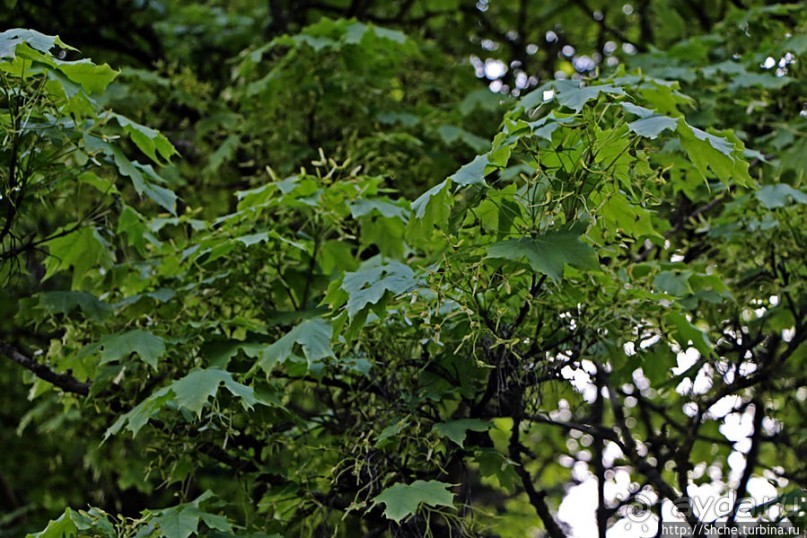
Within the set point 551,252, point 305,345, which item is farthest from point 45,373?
point 551,252

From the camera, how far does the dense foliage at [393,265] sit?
3246 millimetres

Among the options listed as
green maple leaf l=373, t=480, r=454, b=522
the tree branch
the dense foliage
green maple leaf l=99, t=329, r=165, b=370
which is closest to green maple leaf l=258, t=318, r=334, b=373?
the dense foliage

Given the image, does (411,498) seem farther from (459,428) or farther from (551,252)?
(551,252)

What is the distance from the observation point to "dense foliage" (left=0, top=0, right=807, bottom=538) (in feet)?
10.6

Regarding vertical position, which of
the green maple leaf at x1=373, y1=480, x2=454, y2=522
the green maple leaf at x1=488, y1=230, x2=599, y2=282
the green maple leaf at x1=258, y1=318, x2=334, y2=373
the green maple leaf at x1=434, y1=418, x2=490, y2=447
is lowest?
the green maple leaf at x1=373, y1=480, x2=454, y2=522

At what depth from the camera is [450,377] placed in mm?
3719

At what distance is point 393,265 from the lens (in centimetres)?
350

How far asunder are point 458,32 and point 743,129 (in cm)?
261

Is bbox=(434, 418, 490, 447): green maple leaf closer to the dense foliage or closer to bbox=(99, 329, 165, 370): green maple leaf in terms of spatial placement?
Answer: the dense foliage

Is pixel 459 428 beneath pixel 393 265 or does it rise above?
beneath

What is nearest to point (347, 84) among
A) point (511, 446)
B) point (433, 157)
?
point (433, 157)

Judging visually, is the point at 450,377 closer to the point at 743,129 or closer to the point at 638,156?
the point at 638,156

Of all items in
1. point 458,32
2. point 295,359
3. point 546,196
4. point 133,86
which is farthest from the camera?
point 458,32

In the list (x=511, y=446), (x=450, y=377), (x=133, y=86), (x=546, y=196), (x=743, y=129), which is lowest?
(x=511, y=446)
